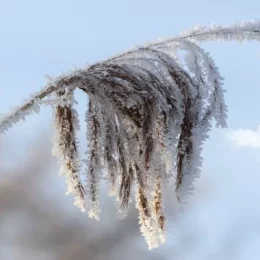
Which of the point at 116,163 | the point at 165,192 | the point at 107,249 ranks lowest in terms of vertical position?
the point at 107,249

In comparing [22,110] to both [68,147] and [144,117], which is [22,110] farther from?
[144,117]

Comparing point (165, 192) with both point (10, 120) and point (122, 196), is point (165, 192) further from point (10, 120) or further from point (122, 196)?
point (10, 120)

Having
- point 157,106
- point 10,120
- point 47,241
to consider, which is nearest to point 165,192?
point 157,106

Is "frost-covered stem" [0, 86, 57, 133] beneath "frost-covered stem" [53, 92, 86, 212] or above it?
above

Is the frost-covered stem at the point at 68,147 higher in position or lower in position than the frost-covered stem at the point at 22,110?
lower

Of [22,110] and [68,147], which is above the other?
[22,110]

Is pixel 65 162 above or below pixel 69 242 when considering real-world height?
above

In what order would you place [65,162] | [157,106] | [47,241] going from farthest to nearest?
[47,241] → [65,162] → [157,106]

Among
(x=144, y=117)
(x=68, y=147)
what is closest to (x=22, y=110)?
(x=68, y=147)
